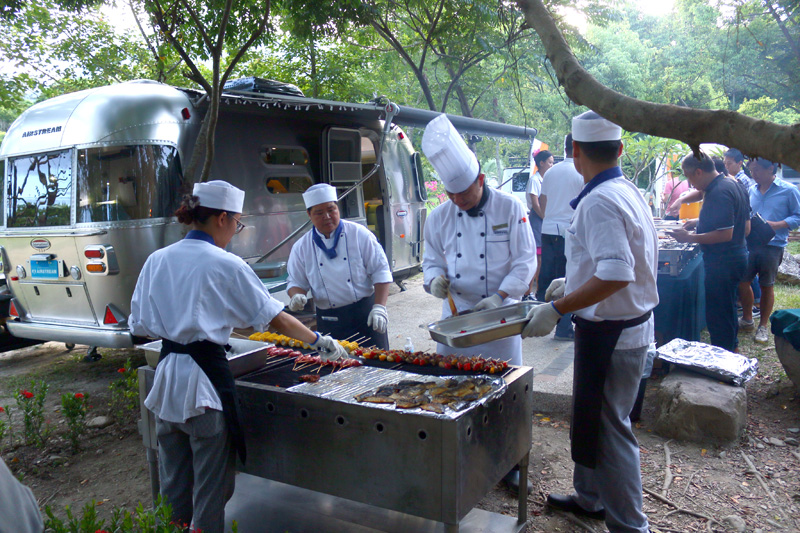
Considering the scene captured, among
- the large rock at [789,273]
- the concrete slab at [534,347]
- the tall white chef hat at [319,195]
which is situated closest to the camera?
the tall white chef hat at [319,195]

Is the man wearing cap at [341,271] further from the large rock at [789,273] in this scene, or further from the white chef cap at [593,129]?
the large rock at [789,273]

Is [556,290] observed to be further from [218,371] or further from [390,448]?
[218,371]

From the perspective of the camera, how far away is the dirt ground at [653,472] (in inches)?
128

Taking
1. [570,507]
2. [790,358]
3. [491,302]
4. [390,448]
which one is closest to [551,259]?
[790,358]

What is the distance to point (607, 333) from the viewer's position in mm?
2666

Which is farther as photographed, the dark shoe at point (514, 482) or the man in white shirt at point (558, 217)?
the man in white shirt at point (558, 217)

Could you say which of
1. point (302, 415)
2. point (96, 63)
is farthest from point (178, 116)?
point (96, 63)

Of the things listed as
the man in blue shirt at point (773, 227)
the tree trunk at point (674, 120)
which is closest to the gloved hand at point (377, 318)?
the tree trunk at point (674, 120)

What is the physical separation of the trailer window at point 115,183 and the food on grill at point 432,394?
3.92 meters

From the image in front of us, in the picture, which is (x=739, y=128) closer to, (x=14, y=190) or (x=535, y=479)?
(x=535, y=479)

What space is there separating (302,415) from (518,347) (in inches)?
65.9

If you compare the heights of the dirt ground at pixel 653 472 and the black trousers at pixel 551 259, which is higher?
the black trousers at pixel 551 259

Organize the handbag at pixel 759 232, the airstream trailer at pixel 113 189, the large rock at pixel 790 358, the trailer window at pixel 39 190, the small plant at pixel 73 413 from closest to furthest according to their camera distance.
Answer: the small plant at pixel 73 413, the large rock at pixel 790 358, the airstream trailer at pixel 113 189, the trailer window at pixel 39 190, the handbag at pixel 759 232

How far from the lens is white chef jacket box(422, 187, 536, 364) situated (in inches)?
140
